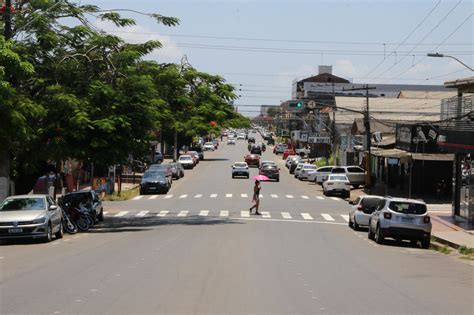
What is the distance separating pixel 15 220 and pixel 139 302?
12241 mm

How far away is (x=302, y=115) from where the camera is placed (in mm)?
150750

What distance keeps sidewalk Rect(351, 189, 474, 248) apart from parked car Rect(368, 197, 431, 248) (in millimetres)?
1293

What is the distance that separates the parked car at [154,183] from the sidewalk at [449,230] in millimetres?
21391

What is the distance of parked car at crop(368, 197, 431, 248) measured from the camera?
24.9 m

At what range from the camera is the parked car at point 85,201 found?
97.8 feet

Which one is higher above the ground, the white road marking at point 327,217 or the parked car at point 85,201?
the parked car at point 85,201

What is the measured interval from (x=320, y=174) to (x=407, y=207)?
42.8 meters

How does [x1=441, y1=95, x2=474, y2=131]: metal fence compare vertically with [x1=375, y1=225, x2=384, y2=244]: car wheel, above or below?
above

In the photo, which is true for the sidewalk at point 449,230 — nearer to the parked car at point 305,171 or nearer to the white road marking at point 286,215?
the white road marking at point 286,215

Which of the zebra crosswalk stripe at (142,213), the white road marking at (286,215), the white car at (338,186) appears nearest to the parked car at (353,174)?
the white car at (338,186)

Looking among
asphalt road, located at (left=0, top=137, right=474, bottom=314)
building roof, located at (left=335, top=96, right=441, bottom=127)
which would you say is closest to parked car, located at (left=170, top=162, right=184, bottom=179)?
building roof, located at (left=335, top=96, right=441, bottom=127)

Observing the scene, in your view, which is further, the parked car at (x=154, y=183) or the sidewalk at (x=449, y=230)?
the parked car at (x=154, y=183)

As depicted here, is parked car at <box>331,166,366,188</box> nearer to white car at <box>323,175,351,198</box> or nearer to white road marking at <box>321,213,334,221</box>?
white car at <box>323,175,351,198</box>

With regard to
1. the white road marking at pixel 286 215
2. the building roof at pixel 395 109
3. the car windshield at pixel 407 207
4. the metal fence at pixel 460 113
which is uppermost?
the building roof at pixel 395 109
